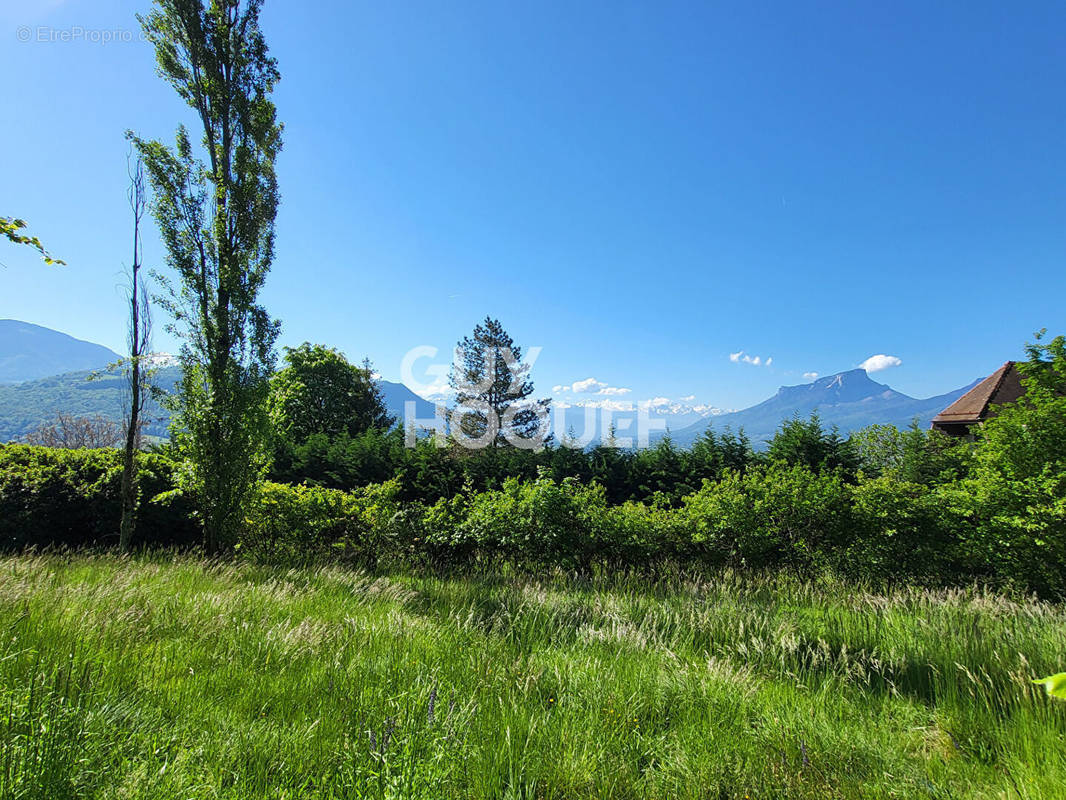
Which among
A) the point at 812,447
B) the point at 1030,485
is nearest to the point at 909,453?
the point at 812,447

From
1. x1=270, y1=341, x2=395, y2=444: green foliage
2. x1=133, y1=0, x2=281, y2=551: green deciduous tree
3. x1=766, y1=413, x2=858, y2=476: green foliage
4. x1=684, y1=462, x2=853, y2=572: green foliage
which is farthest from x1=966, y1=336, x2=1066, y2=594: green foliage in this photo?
x1=270, y1=341, x2=395, y2=444: green foliage

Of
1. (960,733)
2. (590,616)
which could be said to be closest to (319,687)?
(590,616)

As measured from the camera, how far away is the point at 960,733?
2.33 metres

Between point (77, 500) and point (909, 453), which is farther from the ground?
point (909, 453)

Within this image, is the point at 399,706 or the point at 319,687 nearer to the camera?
the point at 399,706

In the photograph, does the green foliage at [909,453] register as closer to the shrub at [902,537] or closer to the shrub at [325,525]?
the shrub at [902,537]

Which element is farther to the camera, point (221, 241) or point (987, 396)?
point (987, 396)

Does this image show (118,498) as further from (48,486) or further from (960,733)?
(960,733)

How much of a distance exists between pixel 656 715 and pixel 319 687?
1.90 metres

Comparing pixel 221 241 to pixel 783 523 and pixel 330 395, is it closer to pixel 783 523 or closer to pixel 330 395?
pixel 783 523

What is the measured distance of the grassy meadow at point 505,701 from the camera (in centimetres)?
177

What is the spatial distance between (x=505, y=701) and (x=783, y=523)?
17.1 ft

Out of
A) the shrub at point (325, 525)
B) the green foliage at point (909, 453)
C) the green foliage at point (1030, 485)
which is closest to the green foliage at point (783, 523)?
the green foliage at point (1030, 485)

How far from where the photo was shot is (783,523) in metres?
6.14
